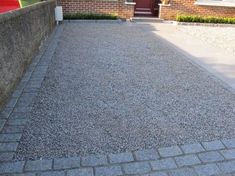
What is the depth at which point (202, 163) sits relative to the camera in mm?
2883

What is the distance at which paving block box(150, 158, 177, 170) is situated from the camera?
278 centimetres

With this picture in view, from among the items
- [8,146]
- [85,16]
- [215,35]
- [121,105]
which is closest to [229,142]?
[121,105]

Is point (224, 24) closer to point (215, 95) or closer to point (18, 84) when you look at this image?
point (215, 95)

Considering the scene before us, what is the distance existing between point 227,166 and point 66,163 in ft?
5.88

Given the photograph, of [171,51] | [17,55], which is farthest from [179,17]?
[17,55]

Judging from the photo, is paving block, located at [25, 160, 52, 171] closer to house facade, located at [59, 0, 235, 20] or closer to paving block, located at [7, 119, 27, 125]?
paving block, located at [7, 119, 27, 125]

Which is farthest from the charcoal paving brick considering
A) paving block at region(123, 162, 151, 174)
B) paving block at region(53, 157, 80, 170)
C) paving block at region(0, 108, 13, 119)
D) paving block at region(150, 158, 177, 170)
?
paving block at region(0, 108, 13, 119)

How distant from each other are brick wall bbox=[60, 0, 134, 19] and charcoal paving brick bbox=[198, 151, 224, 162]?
402 inches

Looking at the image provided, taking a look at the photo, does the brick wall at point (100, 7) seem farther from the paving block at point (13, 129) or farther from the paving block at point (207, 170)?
the paving block at point (207, 170)

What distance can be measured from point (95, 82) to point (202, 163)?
105 inches

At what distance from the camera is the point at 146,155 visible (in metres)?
2.96

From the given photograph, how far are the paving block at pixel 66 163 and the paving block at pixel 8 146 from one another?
57cm

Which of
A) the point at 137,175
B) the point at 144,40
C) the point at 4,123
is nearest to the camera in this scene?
the point at 137,175

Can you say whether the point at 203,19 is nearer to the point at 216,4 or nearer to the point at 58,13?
the point at 216,4
